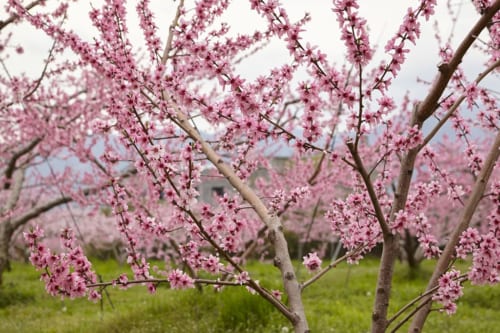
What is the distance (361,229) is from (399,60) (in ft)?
4.21

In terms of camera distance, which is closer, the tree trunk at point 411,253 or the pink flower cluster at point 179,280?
the pink flower cluster at point 179,280

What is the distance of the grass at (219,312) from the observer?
6.71 m

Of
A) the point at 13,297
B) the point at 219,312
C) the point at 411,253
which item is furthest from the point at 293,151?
the point at 411,253

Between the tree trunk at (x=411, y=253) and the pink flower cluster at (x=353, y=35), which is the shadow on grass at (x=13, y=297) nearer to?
the tree trunk at (x=411, y=253)

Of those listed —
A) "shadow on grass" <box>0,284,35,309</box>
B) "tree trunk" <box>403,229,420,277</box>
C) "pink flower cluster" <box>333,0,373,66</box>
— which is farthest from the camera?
"tree trunk" <box>403,229,420,277</box>

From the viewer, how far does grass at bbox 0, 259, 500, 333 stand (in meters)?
6.71

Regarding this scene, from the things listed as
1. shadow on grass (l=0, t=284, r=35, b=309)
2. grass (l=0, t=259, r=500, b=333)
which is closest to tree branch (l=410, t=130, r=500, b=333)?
grass (l=0, t=259, r=500, b=333)

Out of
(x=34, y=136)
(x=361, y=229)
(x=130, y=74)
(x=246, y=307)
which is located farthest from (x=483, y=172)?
(x=34, y=136)

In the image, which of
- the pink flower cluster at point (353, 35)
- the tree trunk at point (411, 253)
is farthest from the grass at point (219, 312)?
the pink flower cluster at point (353, 35)

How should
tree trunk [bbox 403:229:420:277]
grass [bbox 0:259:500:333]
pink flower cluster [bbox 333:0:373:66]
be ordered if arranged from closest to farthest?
pink flower cluster [bbox 333:0:373:66], grass [bbox 0:259:500:333], tree trunk [bbox 403:229:420:277]

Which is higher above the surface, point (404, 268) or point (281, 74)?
point (281, 74)

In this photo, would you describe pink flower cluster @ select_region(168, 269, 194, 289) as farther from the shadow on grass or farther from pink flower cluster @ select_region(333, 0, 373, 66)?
the shadow on grass

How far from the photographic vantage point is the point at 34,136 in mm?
10562

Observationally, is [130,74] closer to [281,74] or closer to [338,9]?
[281,74]
